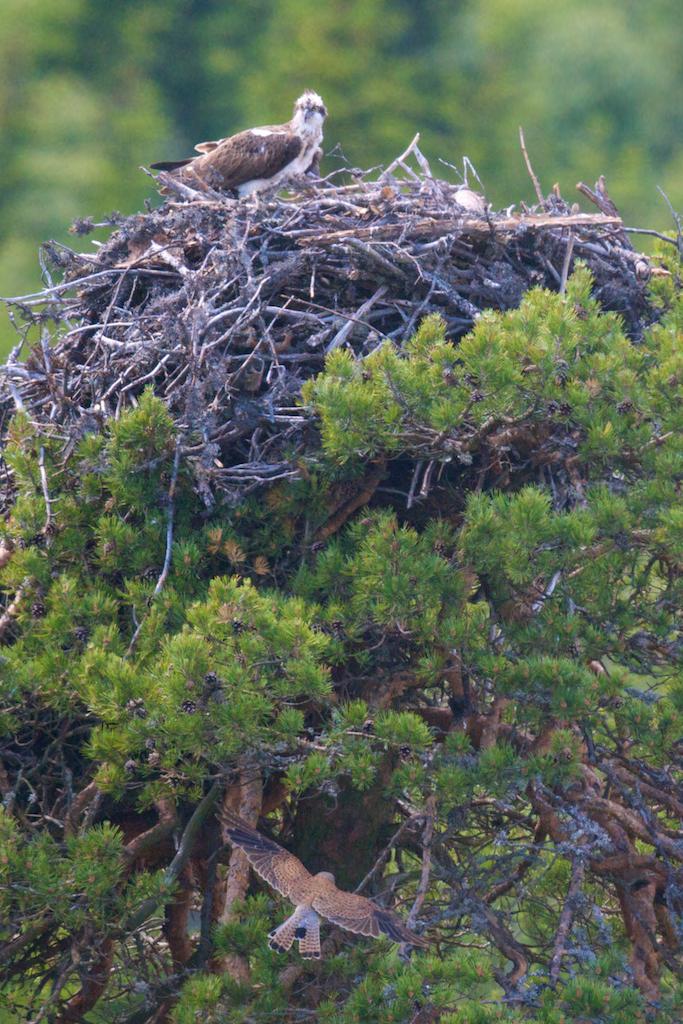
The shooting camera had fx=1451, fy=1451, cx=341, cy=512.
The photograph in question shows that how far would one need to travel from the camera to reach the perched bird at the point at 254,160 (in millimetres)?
5309

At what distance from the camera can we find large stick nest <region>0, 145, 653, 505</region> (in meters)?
3.98

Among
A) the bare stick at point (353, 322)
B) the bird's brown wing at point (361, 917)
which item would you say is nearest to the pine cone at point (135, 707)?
the bird's brown wing at point (361, 917)

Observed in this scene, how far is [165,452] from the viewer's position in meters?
3.67

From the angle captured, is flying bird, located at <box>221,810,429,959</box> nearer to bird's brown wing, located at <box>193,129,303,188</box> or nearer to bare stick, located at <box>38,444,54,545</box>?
bare stick, located at <box>38,444,54,545</box>

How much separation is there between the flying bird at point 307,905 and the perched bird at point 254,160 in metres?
2.67

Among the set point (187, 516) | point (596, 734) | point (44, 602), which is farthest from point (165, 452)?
point (596, 734)

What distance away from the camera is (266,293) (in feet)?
14.2

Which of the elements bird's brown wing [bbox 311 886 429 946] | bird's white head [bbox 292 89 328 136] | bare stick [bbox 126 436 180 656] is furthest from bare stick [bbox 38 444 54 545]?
bird's white head [bbox 292 89 328 136]

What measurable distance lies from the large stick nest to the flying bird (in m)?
0.91

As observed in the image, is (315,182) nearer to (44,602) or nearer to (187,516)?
(187,516)

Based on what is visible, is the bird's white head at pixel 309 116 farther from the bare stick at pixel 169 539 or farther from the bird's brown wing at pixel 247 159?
the bare stick at pixel 169 539

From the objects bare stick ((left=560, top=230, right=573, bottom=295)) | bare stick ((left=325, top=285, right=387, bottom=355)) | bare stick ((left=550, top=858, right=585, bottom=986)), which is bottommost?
bare stick ((left=550, top=858, right=585, bottom=986))

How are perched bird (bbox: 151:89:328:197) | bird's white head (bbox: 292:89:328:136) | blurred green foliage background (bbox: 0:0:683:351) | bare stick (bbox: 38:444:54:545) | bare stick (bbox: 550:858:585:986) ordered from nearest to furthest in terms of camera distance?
1. bare stick (bbox: 550:858:585:986)
2. bare stick (bbox: 38:444:54:545)
3. perched bird (bbox: 151:89:328:197)
4. bird's white head (bbox: 292:89:328:136)
5. blurred green foliage background (bbox: 0:0:683:351)

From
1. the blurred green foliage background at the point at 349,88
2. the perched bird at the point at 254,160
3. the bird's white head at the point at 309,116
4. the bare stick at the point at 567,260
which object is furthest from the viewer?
the blurred green foliage background at the point at 349,88
